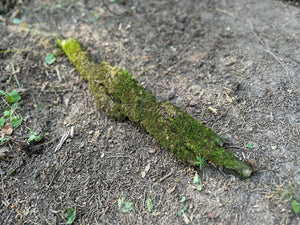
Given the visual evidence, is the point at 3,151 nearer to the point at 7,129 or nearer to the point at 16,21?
the point at 7,129

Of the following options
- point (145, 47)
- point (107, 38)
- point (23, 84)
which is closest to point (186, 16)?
point (145, 47)

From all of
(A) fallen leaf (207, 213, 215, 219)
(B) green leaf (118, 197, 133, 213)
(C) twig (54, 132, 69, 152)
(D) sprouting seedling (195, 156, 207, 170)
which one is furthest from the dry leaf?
(C) twig (54, 132, 69, 152)

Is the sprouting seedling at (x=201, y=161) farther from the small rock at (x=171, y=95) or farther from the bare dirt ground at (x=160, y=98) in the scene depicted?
the small rock at (x=171, y=95)

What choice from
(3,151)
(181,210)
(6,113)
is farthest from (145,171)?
(6,113)

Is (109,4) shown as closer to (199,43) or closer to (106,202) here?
(199,43)

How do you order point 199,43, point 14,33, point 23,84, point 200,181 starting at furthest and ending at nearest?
point 14,33, point 199,43, point 23,84, point 200,181

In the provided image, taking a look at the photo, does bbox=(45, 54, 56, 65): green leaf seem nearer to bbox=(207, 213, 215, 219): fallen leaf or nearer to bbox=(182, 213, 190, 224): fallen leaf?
bbox=(182, 213, 190, 224): fallen leaf

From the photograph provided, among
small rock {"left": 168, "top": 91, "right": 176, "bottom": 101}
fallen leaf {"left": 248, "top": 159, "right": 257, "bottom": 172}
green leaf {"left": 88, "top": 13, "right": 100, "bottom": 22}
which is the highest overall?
green leaf {"left": 88, "top": 13, "right": 100, "bottom": 22}

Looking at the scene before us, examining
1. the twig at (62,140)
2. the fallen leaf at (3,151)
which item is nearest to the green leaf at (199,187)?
the twig at (62,140)
